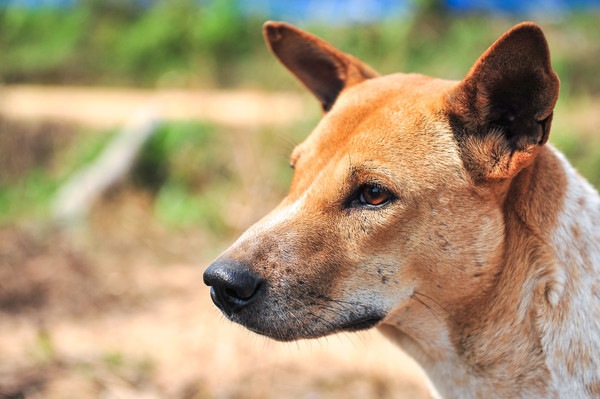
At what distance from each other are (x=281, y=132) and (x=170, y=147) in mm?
2430

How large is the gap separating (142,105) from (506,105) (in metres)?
10.2

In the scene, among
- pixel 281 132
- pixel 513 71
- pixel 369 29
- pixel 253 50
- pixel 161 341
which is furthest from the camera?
pixel 253 50

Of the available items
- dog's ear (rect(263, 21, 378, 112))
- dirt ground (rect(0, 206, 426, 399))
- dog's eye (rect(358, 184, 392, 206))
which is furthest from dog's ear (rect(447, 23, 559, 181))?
dirt ground (rect(0, 206, 426, 399))

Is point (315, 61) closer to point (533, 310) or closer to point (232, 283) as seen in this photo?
point (232, 283)

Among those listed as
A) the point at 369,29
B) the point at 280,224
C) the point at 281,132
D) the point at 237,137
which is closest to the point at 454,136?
the point at 280,224

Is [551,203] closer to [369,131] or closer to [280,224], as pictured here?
[369,131]

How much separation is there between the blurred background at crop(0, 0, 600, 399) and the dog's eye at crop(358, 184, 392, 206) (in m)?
1.01

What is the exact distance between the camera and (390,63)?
9086mm

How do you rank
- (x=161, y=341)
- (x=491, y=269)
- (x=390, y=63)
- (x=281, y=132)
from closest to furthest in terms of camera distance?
(x=491, y=269)
(x=161, y=341)
(x=281, y=132)
(x=390, y=63)

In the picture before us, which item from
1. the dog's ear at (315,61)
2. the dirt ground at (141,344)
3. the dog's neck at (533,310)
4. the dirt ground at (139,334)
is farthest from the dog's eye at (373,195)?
the dog's ear at (315,61)

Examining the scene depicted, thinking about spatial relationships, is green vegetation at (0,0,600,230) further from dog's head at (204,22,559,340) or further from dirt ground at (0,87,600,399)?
dog's head at (204,22,559,340)

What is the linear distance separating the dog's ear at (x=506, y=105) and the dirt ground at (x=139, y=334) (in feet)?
3.22

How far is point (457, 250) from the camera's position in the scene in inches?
107

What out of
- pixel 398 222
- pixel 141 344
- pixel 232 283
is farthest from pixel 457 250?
pixel 141 344
